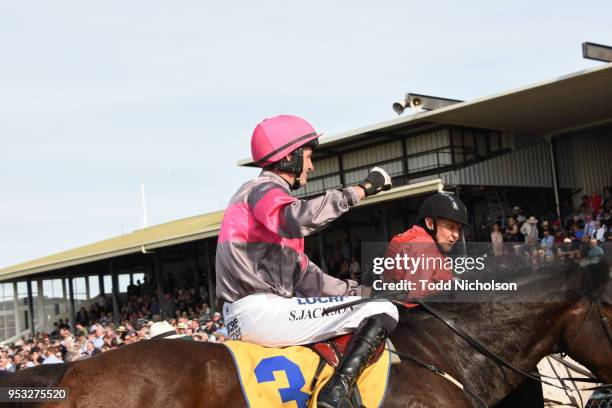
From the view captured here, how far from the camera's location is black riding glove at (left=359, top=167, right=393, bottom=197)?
12.7 ft

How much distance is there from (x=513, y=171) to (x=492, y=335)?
55.4 ft

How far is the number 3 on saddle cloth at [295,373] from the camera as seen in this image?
12.2 feet

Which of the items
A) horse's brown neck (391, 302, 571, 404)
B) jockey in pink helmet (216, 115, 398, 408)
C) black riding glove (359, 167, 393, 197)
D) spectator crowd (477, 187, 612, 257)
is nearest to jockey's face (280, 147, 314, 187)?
jockey in pink helmet (216, 115, 398, 408)

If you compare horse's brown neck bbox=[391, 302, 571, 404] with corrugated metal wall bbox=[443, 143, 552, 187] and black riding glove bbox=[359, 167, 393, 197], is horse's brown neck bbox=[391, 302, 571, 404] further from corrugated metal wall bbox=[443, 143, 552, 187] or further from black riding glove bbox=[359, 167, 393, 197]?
corrugated metal wall bbox=[443, 143, 552, 187]

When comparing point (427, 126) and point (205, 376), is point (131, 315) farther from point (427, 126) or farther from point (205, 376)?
point (205, 376)

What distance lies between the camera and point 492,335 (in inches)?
174

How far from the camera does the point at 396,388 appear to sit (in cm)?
396

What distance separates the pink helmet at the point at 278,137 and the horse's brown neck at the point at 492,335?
1082 millimetres

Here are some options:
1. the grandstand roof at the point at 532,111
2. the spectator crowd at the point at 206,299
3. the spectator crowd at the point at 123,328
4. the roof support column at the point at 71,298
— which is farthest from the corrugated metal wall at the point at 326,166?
the roof support column at the point at 71,298

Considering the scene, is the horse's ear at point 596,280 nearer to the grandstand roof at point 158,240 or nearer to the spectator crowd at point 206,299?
the spectator crowd at point 206,299

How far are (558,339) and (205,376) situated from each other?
1.92m

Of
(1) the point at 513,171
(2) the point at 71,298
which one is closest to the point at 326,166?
(1) the point at 513,171

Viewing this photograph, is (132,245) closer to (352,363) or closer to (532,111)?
(532,111)

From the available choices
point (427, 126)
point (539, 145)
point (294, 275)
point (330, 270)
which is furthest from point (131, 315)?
point (294, 275)
